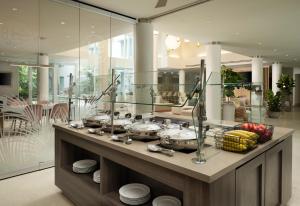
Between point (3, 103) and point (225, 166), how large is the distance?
3.07m

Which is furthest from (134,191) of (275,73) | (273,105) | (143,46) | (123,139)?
(275,73)

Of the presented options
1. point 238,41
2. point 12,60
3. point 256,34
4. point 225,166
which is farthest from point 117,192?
point 238,41

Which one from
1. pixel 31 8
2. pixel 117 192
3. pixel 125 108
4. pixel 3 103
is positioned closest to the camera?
pixel 117 192

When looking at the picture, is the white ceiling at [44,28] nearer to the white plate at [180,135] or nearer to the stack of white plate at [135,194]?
Answer: the stack of white plate at [135,194]

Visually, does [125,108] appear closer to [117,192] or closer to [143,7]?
[117,192]

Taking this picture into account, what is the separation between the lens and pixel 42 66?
A: 11.4 ft

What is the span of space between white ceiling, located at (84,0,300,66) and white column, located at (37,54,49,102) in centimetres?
136

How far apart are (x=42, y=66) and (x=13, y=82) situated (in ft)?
1.55

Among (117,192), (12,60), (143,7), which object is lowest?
(117,192)

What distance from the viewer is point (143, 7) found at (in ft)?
Answer: 14.0

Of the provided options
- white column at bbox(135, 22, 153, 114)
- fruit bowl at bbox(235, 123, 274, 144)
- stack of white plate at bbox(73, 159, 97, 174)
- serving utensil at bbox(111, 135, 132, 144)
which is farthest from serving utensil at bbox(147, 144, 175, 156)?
white column at bbox(135, 22, 153, 114)

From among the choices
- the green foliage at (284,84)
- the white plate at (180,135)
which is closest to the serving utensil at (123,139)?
the white plate at (180,135)

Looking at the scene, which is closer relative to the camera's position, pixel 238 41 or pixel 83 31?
pixel 83 31

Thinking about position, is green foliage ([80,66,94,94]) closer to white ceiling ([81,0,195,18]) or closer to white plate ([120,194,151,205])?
white ceiling ([81,0,195,18])
